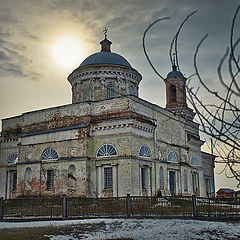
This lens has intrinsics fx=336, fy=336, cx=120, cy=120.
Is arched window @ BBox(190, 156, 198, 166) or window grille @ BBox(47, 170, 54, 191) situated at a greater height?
arched window @ BBox(190, 156, 198, 166)

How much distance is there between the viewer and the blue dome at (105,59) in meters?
29.9

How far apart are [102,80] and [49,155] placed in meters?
8.02

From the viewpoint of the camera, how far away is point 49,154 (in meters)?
24.4

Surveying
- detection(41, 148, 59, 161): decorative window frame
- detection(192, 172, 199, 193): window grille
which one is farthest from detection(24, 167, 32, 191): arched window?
detection(192, 172, 199, 193): window grille

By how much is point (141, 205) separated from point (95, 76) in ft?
51.6

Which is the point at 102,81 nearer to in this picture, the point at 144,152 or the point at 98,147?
the point at 98,147

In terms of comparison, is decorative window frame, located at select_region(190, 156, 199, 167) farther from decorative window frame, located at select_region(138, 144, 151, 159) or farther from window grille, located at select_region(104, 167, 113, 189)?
window grille, located at select_region(104, 167, 113, 189)

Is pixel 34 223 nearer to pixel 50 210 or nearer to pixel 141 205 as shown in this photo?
pixel 50 210

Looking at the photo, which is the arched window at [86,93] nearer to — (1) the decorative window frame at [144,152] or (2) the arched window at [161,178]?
(1) the decorative window frame at [144,152]

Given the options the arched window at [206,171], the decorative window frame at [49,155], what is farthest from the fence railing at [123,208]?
the arched window at [206,171]

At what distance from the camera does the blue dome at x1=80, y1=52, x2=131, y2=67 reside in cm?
2986

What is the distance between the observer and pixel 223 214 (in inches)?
564

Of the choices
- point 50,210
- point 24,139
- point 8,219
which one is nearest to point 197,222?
point 50,210

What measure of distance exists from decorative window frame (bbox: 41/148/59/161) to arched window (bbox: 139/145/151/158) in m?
5.97
